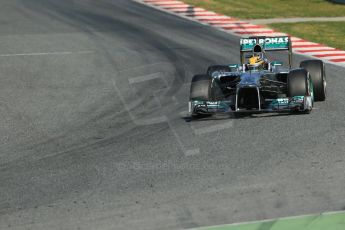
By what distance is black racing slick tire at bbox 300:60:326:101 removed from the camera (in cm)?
2153

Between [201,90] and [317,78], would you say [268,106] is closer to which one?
[201,90]

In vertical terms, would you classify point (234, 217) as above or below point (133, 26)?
above

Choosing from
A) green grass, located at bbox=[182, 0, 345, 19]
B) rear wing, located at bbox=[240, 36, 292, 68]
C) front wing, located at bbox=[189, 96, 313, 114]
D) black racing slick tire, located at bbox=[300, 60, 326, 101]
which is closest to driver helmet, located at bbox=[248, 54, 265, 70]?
rear wing, located at bbox=[240, 36, 292, 68]

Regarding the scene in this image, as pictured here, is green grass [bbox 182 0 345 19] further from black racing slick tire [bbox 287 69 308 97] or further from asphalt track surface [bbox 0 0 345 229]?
black racing slick tire [bbox 287 69 308 97]

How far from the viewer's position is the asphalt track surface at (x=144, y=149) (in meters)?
13.8

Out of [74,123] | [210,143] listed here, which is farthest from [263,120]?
[74,123]

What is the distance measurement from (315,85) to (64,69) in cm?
979

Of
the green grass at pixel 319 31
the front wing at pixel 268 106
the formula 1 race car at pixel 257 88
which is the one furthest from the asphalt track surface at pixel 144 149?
the green grass at pixel 319 31

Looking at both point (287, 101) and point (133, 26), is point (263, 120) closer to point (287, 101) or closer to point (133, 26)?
point (287, 101)

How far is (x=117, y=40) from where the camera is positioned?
113 feet

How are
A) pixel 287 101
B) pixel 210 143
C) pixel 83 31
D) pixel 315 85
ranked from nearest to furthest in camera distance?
pixel 210 143 → pixel 287 101 → pixel 315 85 → pixel 83 31

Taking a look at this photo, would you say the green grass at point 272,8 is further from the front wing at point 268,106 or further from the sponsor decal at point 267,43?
the front wing at point 268,106

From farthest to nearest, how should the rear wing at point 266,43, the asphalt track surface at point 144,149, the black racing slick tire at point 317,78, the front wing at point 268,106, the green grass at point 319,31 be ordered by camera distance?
1. the green grass at point 319,31
2. the rear wing at point 266,43
3. the black racing slick tire at point 317,78
4. the front wing at point 268,106
5. the asphalt track surface at point 144,149

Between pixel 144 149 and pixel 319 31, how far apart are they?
18.8 meters
